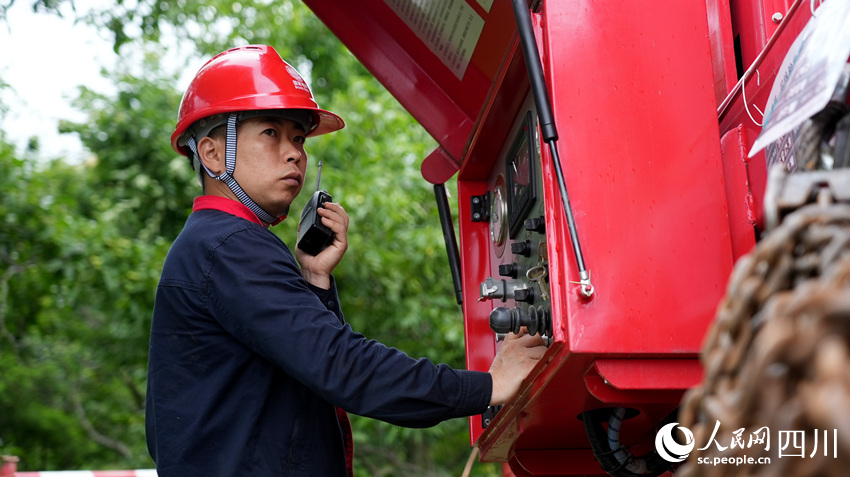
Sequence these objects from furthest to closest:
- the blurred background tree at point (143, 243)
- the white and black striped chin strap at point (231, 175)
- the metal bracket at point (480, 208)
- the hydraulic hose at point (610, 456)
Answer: the blurred background tree at point (143, 243)
the metal bracket at point (480, 208)
the white and black striped chin strap at point (231, 175)
the hydraulic hose at point (610, 456)

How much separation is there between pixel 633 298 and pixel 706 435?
2.51 ft

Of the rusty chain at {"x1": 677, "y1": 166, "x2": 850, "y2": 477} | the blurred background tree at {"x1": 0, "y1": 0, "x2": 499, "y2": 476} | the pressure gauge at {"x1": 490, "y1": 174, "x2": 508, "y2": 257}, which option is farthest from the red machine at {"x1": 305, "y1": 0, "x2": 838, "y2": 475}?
the blurred background tree at {"x1": 0, "y1": 0, "x2": 499, "y2": 476}

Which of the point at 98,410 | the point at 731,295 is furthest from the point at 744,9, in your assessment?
the point at 98,410

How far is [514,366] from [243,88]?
97 cm

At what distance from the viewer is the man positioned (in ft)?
5.64

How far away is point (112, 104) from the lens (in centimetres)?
627

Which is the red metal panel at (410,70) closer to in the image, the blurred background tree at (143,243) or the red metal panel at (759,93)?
the red metal panel at (759,93)

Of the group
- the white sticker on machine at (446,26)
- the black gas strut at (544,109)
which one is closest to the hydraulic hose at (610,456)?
the black gas strut at (544,109)

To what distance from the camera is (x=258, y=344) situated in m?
1.78

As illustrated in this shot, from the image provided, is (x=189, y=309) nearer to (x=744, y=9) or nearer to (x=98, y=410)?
(x=744, y=9)

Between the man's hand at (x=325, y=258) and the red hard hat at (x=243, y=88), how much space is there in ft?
0.94

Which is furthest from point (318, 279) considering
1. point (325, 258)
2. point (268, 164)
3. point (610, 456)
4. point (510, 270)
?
point (610, 456)

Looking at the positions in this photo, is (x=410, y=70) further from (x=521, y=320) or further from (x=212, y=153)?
(x=521, y=320)

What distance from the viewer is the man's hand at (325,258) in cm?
226
